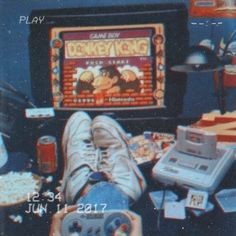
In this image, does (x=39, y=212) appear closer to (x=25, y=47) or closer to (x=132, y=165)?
(x=132, y=165)

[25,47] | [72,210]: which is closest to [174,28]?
[25,47]

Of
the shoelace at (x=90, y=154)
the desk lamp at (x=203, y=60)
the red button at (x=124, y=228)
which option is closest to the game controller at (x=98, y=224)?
the red button at (x=124, y=228)

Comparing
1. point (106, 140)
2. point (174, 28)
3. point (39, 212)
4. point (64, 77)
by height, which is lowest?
A: point (39, 212)

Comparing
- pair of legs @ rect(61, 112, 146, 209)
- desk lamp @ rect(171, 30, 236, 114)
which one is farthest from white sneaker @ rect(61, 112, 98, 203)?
desk lamp @ rect(171, 30, 236, 114)

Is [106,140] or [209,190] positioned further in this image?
[106,140]

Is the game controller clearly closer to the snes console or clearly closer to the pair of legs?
the pair of legs

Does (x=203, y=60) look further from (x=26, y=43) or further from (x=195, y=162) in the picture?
(x=26, y=43)

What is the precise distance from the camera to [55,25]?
1463mm

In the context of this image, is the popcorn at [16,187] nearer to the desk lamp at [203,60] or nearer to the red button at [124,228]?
the red button at [124,228]

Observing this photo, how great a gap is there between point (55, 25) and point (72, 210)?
1.60 feet

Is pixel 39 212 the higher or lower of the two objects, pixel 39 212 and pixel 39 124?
the lower

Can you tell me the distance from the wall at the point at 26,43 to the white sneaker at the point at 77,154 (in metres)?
0.15

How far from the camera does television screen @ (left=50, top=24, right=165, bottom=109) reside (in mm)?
1444

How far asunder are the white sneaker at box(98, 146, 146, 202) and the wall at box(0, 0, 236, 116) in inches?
9.1
